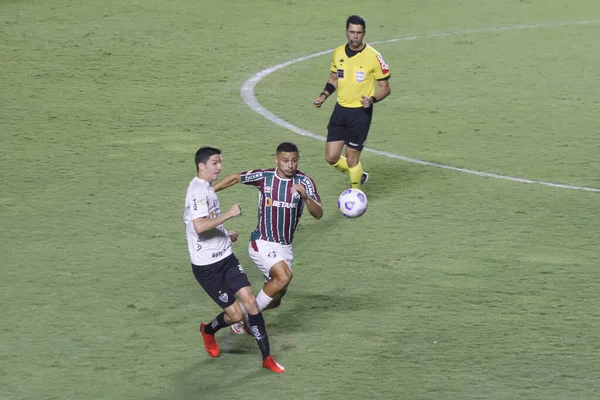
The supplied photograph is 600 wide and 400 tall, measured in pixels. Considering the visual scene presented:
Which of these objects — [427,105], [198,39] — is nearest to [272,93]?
[427,105]

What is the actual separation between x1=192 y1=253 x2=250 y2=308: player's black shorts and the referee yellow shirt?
15.7 feet

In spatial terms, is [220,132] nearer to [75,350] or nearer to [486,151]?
[486,151]

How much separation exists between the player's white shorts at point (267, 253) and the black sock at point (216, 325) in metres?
0.70

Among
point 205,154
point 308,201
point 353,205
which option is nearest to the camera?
point 205,154

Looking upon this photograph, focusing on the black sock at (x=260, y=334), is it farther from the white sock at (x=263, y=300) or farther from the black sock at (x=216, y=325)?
the white sock at (x=263, y=300)

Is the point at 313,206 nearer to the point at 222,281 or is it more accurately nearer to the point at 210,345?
the point at 222,281

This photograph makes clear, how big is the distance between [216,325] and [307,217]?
4.27 meters

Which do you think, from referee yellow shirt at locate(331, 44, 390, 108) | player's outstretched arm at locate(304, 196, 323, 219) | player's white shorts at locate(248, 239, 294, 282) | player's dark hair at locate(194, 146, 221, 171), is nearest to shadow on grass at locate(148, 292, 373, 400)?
player's white shorts at locate(248, 239, 294, 282)

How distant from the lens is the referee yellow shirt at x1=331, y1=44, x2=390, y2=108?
45.5 ft

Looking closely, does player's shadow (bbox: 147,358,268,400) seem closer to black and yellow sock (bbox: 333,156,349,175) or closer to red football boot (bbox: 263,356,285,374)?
red football boot (bbox: 263,356,285,374)

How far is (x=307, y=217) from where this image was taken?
45.6ft

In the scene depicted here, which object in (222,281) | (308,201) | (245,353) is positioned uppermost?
(308,201)

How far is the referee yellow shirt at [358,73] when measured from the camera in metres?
13.9

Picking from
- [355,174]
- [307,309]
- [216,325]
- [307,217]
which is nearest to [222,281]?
[216,325]
